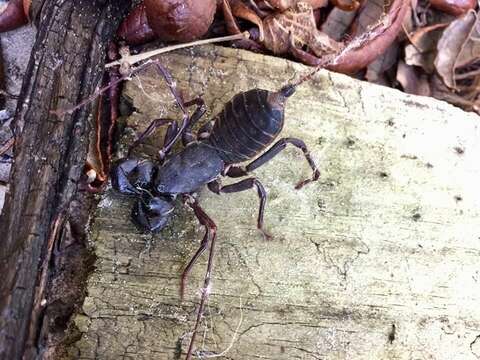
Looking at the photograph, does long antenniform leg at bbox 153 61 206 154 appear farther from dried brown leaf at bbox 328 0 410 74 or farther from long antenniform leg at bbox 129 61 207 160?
dried brown leaf at bbox 328 0 410 74

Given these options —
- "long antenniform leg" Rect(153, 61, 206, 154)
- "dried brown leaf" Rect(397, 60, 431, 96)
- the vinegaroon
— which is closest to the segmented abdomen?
the vinegaroon

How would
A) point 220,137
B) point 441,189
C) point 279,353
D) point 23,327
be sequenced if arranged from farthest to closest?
1. point 441,189
2. point 220,137
3. point 279,353
4. point 23,327

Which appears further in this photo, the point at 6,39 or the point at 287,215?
the point at 6,39

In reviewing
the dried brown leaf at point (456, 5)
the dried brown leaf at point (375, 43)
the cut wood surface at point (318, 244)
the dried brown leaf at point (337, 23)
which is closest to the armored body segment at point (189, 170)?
the cut wood surface at point (318, 244)

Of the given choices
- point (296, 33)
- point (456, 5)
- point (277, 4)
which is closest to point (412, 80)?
point (456, 5)

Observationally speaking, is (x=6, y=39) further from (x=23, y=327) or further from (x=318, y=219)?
(x=318, y=219)

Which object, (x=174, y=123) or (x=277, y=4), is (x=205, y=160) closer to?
(x=174, y=123)

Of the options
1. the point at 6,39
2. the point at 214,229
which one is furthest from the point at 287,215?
the point at 6,39
